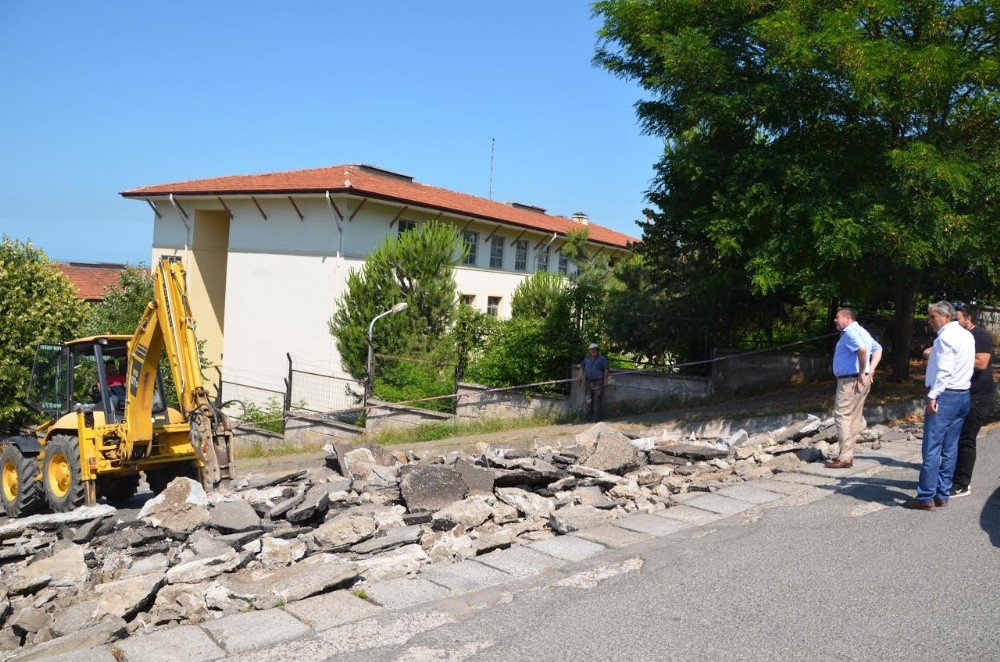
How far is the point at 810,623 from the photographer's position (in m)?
5.01

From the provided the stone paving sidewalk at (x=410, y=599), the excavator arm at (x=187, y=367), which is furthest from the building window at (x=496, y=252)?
the stone paving sidewalk at (x=410, y=599)

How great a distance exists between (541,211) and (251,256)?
1587 cm

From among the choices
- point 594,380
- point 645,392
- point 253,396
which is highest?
point 594,380

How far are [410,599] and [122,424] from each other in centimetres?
757

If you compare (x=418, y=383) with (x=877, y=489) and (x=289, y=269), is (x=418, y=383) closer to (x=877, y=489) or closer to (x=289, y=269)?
(x=289, y=269)

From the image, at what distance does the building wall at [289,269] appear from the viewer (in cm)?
2638

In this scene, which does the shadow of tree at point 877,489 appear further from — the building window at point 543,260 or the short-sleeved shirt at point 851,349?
the building window at point 543,260

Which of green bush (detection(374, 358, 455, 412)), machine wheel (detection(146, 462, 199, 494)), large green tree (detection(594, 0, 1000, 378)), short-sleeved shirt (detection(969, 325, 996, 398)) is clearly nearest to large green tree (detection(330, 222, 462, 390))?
green bush (detection(374, 358, 455, 412))

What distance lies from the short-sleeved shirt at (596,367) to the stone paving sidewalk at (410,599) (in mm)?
8410

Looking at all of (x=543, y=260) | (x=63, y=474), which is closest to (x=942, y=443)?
(x=63, y=474)

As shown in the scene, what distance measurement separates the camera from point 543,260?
115 ft

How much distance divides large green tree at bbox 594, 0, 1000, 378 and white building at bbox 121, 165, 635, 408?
44.9 ft

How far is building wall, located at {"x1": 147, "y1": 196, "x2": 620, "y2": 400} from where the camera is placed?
2638 cm

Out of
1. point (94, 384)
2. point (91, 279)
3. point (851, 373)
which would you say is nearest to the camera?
point (851, 373)
